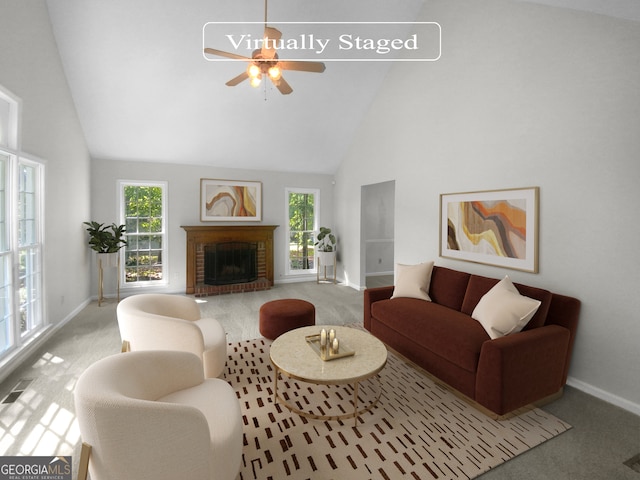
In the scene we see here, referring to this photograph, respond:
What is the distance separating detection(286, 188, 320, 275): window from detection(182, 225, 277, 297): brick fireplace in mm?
603

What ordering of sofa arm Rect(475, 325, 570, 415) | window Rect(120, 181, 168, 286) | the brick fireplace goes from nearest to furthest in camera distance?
sofa arm Rect(475, 325, 570, 415) < window Rect(120, 181, 168, 286) < the brick fireplace

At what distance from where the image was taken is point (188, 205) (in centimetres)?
634

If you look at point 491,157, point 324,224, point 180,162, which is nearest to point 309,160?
point 324,224

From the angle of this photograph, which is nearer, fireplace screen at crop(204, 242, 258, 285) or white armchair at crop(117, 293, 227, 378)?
white armchair at crop(117, 293, 227, 378)

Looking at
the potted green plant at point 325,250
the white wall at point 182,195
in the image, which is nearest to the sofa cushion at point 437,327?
the potted green plant at point 325,250

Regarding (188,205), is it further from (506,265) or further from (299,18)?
(506,265)

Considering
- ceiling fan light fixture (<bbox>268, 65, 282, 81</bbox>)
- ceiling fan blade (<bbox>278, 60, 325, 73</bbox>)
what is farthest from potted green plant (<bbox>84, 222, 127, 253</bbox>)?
ceiling fan blade (<bbox>278, 60, 325, 73</bbox>)

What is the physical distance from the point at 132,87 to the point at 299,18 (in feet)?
8.50

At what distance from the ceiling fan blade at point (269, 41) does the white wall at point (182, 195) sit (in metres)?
4.26

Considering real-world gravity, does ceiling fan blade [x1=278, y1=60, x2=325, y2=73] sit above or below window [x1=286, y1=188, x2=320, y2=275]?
above

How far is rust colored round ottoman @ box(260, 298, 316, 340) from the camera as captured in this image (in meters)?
3.66

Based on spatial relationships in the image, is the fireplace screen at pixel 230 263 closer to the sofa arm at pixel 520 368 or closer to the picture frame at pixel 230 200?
the picture frame at pixel 230 200

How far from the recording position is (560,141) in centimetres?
293

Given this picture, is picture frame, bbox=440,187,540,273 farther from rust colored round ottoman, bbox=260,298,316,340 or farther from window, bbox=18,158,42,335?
window, bbox=18,158,42,335
